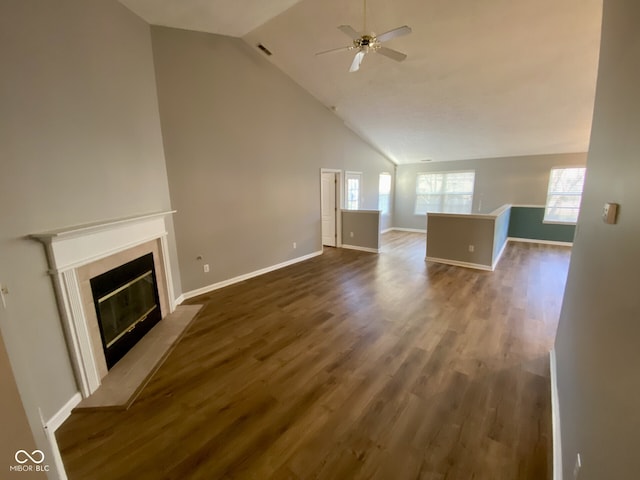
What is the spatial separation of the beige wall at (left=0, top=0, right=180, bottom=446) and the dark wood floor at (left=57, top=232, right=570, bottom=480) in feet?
2.43

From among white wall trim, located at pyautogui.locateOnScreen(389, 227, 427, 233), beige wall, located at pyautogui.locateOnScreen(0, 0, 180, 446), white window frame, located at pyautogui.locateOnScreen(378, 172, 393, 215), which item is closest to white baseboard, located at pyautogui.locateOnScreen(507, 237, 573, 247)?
white wall trim, located at pyautogui.locateOnScreen(389, 227, 427, 233)

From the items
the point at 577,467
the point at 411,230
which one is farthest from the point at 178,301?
the point at 411,230

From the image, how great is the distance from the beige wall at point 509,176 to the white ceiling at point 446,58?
61 centimetres

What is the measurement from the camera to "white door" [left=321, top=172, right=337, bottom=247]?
269 inches

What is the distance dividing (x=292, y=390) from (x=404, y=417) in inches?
33.3

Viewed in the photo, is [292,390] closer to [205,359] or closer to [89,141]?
[205,359]

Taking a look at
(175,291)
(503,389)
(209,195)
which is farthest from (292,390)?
(209,195)

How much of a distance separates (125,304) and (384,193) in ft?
A: 25.7

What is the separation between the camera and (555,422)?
1732 mm

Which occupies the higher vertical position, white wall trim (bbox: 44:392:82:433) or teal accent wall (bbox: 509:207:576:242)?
teal accent wall (bbox: 509:207:576:242)

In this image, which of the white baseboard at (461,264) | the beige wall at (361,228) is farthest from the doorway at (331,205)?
the white baseboard at (461,264)

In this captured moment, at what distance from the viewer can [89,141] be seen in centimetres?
221

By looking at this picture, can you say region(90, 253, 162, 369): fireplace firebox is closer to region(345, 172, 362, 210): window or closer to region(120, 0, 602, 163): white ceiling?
region(120, 0, 602, 163): white ceiling

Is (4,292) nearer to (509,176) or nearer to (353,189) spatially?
(353,189)
